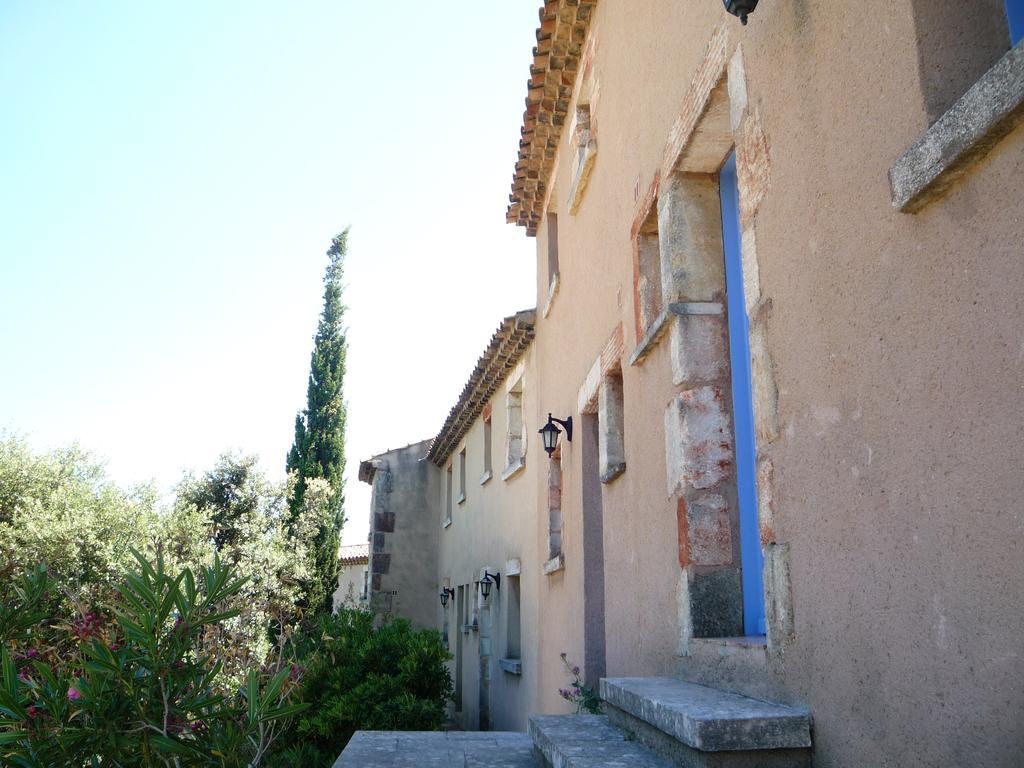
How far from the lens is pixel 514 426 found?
36.5 ft

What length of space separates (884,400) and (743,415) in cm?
173

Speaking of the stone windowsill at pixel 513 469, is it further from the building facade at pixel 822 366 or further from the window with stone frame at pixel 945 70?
the window with stone frame at pixel 945 70

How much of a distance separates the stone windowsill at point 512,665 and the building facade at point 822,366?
136 inches

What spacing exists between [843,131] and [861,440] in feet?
3.08

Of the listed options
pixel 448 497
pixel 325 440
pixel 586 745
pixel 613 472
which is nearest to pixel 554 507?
pixel 613 472

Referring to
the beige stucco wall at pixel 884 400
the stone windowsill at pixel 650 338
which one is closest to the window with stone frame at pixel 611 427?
the stone windowsill at pixel 650 338

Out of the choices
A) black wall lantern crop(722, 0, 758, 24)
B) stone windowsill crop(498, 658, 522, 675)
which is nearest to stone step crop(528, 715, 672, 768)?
black wall lantern crop(722, 0, 758, 24)

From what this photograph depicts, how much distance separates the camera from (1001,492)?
1.72 m

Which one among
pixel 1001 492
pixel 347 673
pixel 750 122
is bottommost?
pixel 347 673

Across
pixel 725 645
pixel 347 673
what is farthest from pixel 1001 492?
pixel 347 673

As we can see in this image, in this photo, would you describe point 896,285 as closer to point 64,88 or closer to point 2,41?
point 64,88

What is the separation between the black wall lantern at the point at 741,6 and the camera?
2.93m

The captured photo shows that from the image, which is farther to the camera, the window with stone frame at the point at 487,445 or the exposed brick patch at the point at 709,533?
the window with stone frame at the point at 487,445

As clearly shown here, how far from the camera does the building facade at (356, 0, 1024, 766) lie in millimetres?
1792
